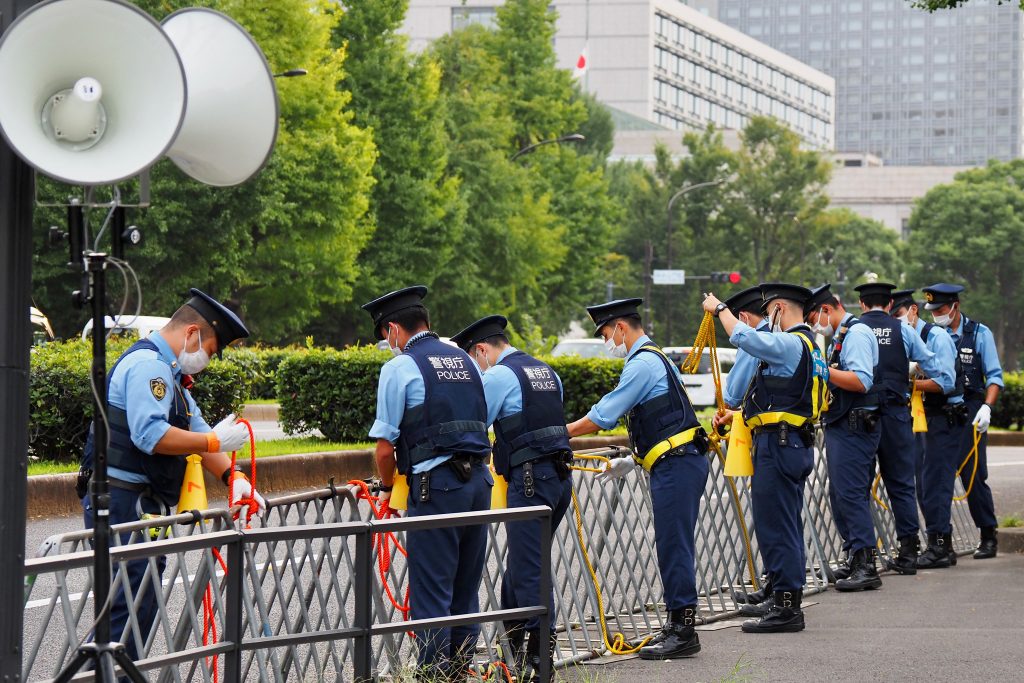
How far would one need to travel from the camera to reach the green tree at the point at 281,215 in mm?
29594

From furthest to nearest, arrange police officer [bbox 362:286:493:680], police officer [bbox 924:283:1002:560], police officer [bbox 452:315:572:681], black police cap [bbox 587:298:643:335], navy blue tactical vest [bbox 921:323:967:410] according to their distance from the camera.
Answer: police officer [bbox 924:283:1002:560] → navy blue tactical vest [bbox 921:323:967:410] → black police cap [bbox 587:298:643:335] → police officer [bbox 452:315:572:681] → police officer [bbox 362:286:493:680]

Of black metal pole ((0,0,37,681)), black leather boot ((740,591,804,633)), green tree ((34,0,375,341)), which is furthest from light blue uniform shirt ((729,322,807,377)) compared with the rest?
green tree ((34,0,375,341))

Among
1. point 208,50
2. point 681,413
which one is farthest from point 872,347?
point 208,50

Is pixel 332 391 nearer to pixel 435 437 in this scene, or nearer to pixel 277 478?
pixel 277 478

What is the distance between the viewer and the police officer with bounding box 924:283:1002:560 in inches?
488

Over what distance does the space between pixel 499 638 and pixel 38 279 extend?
24749 millimetres

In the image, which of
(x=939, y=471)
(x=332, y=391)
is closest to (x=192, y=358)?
(x=939, y=471)

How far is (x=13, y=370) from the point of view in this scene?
4.19m

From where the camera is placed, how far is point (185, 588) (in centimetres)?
543

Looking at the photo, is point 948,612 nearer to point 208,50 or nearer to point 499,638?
point 499,638

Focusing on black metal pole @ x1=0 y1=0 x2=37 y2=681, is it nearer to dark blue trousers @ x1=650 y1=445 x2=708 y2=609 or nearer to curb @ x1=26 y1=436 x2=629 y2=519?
dark blue trousers @ x1=650 y1=445 x2=708 y2=609

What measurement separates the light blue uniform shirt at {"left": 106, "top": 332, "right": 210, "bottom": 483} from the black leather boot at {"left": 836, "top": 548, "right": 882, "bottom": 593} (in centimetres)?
559

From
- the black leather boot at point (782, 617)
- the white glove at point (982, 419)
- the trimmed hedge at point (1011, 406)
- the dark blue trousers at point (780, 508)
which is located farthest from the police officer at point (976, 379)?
the trimmed hedge at point (1011, 406)

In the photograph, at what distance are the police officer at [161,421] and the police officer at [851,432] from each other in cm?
502
